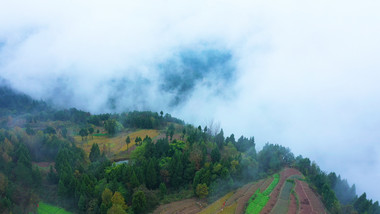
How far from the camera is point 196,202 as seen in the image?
3462cm

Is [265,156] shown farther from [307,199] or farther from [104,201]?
[104,201]

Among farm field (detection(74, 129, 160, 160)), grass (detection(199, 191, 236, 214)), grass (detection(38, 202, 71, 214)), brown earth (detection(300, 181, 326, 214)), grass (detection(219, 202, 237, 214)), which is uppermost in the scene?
farm field (detection(74, 129, 160, 160))

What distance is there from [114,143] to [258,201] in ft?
150

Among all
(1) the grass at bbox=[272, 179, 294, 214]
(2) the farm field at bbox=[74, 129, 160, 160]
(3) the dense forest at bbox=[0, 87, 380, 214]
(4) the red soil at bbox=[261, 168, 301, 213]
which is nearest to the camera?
(1) the grass at bbox=[272, 179, 294, 214]

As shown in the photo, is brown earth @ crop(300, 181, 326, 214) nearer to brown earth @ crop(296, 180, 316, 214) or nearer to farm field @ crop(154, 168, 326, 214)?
farm field @ crop(154, 168, 326, 214)

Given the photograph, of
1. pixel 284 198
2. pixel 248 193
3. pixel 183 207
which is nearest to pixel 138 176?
pixel 183 207

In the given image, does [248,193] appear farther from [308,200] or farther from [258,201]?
[308,200]

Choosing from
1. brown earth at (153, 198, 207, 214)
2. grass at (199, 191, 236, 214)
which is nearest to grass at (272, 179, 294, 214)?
grass at (199, 191, 236, 214)

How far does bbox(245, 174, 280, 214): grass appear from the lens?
31.8 meters

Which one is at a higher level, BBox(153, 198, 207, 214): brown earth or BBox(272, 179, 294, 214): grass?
BBox(153, 198, 207, 214): brown earth

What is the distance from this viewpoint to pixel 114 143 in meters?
67.4

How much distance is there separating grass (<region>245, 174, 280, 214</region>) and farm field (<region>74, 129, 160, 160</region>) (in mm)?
33460

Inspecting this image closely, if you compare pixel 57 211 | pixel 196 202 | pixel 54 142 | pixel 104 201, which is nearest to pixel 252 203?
pixel 196 202

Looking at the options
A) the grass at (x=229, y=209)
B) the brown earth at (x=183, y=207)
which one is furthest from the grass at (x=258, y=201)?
the brown earth at (x=183, y=207)
